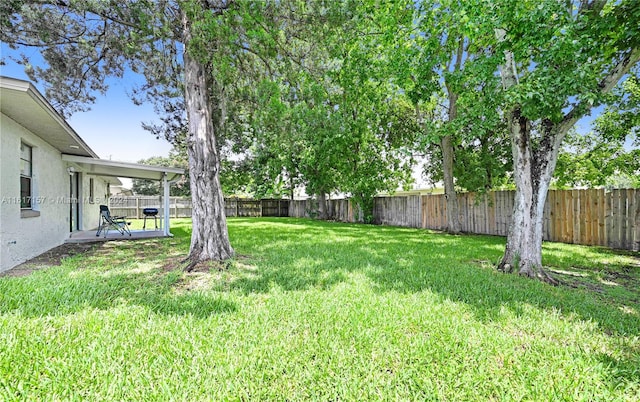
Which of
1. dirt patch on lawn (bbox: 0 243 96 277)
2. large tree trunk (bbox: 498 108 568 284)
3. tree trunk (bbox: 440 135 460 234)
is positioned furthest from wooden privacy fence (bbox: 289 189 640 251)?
dirt patch on lawn (bbox: 0 243 96 277)

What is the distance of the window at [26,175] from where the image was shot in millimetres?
5805

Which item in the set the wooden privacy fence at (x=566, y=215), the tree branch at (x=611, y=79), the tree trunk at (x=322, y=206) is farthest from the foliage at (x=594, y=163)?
the tree trunk at (x=322, y=206)

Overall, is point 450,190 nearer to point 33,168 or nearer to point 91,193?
point 33,168

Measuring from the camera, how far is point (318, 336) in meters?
2.45

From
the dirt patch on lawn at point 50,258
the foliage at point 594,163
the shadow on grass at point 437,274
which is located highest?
the foliage at point 594,163

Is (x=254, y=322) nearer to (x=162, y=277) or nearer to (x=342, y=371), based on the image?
(x=342, y=371)

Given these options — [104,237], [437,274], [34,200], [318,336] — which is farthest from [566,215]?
[104,237]

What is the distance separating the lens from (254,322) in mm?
2703

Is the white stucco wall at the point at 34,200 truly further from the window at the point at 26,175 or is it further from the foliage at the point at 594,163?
the foliage at the point at 594,163

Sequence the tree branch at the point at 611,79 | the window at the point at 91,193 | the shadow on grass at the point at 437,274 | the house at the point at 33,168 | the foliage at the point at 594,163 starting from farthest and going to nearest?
1. the window at the point at 91,193
2. the foliage at the point at 594,163
3. the house at the point at 33,168
4. the tree branch at the point at 611,79
5. the shadow on grass at the point at 437,274

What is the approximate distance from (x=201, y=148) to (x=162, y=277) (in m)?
2.26

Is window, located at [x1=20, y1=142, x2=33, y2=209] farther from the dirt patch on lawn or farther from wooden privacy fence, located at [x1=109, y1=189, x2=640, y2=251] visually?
wooden privacy fence, located at [x1=109, y1=189, x2=640, y2=251]

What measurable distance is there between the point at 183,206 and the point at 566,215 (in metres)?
21.9

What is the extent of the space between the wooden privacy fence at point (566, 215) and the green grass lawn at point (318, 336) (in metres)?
3.27
